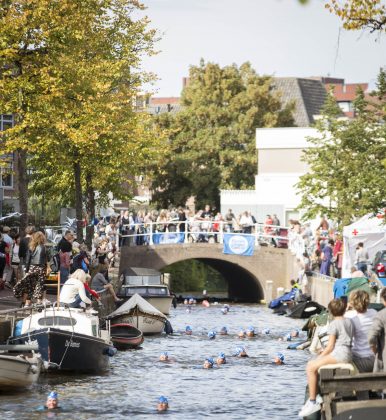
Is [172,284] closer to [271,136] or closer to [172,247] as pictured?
[271,136]

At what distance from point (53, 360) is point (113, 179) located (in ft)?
79.2

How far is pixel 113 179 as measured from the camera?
5175 cm

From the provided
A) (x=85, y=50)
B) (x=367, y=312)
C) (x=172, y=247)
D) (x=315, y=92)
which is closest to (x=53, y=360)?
(x=367, y=312)

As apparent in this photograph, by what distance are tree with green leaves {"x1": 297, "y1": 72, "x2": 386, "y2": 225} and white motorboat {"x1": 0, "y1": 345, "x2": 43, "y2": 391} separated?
98.6ft

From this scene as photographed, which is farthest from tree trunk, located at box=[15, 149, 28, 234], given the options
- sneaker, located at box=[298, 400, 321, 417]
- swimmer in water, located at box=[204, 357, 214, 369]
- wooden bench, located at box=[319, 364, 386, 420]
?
wooden bench, located at box=[319, 364, 386, 420]

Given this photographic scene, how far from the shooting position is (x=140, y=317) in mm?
40594

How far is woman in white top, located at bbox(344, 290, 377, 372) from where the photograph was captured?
57.8ft

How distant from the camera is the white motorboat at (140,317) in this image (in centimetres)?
4041

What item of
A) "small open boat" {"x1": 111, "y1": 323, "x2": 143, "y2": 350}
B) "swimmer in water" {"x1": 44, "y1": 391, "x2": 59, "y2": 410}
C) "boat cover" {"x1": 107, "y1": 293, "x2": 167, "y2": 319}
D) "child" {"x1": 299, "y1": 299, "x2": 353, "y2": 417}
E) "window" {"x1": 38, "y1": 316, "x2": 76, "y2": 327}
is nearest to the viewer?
"child" {"x1": 299, "y1": 299, "x2": 353, "y2": 417}

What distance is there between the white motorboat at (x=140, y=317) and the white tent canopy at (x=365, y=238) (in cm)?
728

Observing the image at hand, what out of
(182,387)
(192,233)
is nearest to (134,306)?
(182,387)

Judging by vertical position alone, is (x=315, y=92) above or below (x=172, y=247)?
above

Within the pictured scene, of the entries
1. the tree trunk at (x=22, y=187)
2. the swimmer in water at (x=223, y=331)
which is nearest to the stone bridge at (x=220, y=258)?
the swimmer in water at (x=223, y=331)

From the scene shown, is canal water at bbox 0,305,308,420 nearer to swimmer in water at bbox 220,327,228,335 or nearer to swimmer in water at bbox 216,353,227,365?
swimmer in water at bbox 216,353,227,365
